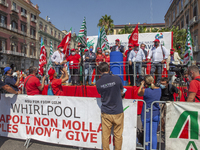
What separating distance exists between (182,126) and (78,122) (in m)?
2.19

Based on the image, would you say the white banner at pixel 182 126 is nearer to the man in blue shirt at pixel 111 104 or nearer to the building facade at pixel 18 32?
the man in blue shirt at pixel 111 104

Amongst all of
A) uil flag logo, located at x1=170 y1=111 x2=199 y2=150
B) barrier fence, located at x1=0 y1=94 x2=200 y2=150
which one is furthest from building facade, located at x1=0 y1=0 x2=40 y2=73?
uil flag logo, located at x1=170 y1=111 x2=199 y2=150

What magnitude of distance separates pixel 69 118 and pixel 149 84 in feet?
6.61

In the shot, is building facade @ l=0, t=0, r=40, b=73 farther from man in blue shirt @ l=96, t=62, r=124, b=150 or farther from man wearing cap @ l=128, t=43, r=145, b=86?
man in blue shirt @ l=96, t=62, r=124, b=150

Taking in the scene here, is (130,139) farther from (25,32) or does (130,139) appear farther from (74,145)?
(25,32)

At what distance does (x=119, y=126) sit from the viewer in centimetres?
309

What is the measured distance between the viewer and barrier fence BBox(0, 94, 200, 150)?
3.08 meters

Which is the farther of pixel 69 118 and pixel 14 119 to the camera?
pixel 14 119

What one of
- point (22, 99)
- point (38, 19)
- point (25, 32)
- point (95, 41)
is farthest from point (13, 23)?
point (22, 99)

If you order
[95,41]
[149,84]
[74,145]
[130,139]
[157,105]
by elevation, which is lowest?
[74,145]

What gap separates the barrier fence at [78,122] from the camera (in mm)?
3080

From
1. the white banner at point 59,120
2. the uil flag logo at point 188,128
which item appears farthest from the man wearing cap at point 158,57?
the white banner at point 59,120

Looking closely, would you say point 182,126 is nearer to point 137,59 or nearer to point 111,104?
point 111,104

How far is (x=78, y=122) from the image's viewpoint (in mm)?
3654
